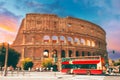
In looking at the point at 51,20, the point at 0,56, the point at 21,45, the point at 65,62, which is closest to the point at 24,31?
the point at 21,45

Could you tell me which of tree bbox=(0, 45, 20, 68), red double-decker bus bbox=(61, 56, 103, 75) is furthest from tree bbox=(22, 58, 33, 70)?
red double-decker bus bbox=(61, 56, 103, 75)

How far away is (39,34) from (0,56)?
15577 mm

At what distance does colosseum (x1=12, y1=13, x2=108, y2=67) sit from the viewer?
60.3 metres

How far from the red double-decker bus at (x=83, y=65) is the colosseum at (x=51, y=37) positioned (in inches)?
947

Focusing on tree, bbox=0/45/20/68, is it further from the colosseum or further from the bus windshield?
the bus windshield

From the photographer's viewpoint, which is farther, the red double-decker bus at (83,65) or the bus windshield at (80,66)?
the bus windshield at (80,66)

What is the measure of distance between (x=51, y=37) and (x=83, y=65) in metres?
31.4

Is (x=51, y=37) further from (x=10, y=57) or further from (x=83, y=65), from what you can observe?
(x=83, y=65)

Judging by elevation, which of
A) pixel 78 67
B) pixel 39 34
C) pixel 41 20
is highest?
pixel 41 20

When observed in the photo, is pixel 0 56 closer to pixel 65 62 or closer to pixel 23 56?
pixel 23 56

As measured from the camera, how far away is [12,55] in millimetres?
52562

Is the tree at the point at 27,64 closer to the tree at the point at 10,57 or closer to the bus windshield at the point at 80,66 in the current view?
the tree at the point at 10,57

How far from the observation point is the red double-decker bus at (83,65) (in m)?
31.1

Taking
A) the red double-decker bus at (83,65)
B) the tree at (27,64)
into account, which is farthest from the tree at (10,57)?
the red double-decker bus at (83,65)
